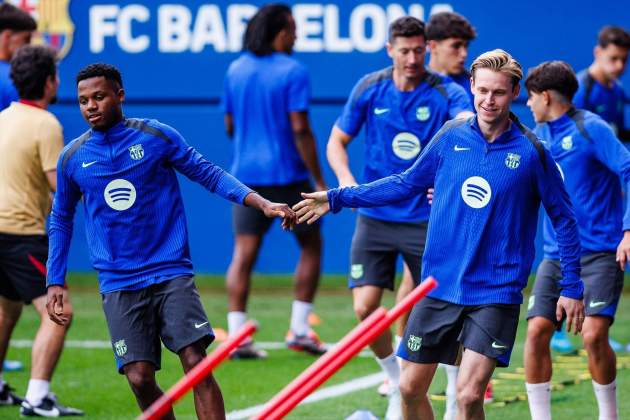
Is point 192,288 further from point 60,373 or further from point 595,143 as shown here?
point 60,373

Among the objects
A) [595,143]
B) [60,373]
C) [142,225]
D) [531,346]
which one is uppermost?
[595,143]

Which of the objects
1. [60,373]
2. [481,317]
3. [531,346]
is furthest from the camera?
[60,373]

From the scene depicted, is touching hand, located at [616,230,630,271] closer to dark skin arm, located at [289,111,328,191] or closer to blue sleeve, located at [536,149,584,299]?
blue sleeve, located at [536,149,584,299]

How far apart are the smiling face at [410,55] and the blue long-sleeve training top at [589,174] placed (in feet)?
2.92

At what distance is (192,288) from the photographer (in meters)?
6.43

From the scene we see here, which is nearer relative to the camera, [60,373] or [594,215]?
[594,215]

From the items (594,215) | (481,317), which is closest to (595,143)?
(594,215)

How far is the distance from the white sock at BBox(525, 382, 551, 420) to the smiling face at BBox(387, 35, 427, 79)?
2.04 meters

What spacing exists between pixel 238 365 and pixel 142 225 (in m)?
3.54

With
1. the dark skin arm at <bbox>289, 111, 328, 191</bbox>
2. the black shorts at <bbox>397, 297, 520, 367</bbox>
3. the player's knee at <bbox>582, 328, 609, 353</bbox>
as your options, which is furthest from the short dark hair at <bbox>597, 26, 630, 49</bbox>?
the black shorts at <bbox>397, 297, 520, 367</bbox>

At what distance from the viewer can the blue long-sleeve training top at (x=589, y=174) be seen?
7113 mm

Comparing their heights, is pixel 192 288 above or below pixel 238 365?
above

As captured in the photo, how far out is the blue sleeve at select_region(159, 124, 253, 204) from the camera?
21.1 ft

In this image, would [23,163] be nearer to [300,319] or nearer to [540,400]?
[300,319]
